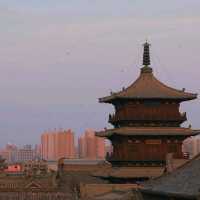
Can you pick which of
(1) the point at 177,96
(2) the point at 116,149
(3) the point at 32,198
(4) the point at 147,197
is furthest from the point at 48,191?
(4) the point at 147,197

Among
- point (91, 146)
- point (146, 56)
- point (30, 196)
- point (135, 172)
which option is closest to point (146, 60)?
point (146, 56)

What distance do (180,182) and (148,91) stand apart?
20.0 meters

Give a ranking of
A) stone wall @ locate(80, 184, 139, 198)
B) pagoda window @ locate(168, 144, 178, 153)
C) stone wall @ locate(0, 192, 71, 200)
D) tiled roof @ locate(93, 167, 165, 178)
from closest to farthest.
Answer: stone wall @ locate(80, 184, 139, 198) < tiled roof @ locate(93, 167, 165, 178) < pagoda window @ locate(168, 144, 178, 153) < stone wall @ locate(0, 192, 71, 200)

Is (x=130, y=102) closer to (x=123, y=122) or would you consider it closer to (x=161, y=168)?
(x=123, y=122)

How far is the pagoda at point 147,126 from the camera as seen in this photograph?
3850 centimetres

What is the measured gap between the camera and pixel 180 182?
19.9 metres

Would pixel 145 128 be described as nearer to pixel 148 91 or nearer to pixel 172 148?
pixel 172 148

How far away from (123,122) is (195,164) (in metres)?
18.1

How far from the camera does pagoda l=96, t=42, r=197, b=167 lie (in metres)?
38.5

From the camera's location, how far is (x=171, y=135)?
38.6 metres

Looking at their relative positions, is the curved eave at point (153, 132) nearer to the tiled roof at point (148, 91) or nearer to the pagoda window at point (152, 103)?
the pagoda window at point (152, 103)

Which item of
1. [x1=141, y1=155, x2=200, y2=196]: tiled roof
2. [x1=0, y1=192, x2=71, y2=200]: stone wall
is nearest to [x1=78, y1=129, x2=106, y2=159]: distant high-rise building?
[x1=0, y1=192, x2=71, y2=200]: stone wall

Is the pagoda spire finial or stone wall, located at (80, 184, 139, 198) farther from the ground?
the pagoda spire finial

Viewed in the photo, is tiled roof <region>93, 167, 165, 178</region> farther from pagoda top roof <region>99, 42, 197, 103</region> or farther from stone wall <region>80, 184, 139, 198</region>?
pagoda top roof <region>99, 42, 197, 103</region>
